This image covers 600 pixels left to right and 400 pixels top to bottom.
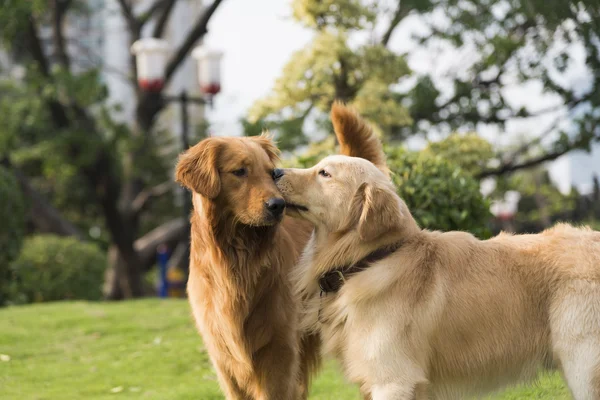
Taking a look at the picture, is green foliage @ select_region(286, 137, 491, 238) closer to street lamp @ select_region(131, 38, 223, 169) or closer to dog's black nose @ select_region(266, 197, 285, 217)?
dog's black nose @ select_region(266, 197, 285, 217)

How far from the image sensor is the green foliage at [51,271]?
1445 cm

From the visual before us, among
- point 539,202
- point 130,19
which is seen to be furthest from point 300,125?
point 539,202

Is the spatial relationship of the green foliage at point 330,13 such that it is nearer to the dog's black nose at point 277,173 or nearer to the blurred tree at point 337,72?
the blurred tree at point 337,72

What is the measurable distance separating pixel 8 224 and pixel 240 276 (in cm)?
1093

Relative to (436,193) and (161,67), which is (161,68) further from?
(436,193)

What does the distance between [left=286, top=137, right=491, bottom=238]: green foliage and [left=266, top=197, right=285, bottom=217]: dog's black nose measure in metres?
2.47

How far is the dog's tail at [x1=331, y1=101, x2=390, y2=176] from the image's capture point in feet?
18.6

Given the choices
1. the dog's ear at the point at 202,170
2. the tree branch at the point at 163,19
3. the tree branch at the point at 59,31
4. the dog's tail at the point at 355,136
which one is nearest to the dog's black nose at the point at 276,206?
the dog's ear at the point at 202,170

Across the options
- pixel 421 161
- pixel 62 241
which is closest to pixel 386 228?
pixel 421 161

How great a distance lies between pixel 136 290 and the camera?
62.3 ft

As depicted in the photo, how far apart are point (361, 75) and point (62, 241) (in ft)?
23.0

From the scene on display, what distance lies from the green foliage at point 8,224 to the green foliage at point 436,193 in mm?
8770

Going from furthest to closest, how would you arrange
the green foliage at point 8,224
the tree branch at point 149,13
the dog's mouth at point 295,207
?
1. the tree branch at point 149,13
2. the green foliage at point 8,224
3. the dog's mouth at point 295,207

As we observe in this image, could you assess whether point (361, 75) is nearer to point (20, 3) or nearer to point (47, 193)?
point (20, 3)
